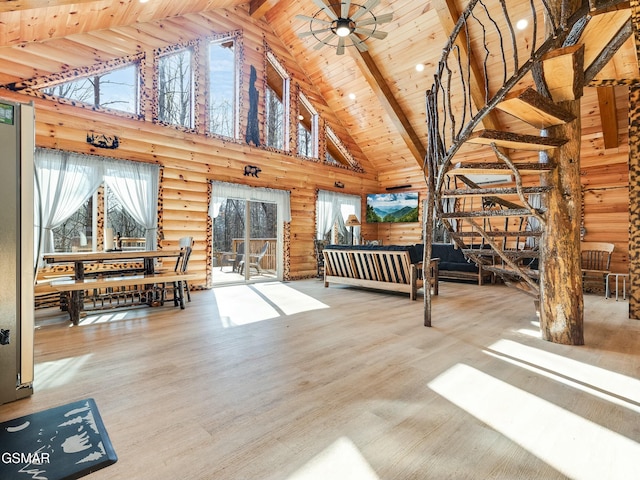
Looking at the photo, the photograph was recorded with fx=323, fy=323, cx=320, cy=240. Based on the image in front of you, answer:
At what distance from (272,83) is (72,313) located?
6.60 meters

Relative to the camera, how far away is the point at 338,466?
140 centimetres

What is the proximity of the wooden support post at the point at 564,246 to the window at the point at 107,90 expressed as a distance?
6296 mm

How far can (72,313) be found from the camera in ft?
12.5

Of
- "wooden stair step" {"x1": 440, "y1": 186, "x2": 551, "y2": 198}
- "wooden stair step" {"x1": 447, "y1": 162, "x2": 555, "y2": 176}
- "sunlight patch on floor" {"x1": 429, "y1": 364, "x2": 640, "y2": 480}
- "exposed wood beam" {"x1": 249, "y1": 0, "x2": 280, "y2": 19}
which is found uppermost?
"exposed wood beam" {"x1": 249, "y1": 0, "x2": 280, "y2": 19}

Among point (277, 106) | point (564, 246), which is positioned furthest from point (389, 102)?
point (564, 246)

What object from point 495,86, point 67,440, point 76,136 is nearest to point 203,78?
Answer: point 76,136

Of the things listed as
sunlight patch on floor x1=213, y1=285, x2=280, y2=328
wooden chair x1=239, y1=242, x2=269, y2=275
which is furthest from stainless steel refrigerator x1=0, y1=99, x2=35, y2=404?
wooden chair x1=239, y1=242, x2=269, y2=275

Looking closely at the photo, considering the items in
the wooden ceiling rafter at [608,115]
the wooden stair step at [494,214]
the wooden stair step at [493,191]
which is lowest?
the wooden stair step at [494,214]

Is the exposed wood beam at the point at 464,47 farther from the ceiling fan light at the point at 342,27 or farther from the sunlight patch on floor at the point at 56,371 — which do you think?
the sunlight patch on floor at the point at 56,371

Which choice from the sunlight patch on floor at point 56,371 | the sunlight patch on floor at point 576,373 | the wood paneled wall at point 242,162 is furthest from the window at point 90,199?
the sunlight patch on floor at point 576,373

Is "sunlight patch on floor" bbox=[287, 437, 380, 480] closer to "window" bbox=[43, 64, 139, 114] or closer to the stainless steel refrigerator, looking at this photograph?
the stainless steel refrigerator

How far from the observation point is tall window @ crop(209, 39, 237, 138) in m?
6.72

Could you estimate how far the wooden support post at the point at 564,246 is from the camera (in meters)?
3.08

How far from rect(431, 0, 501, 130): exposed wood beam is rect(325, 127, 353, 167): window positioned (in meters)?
3.59
